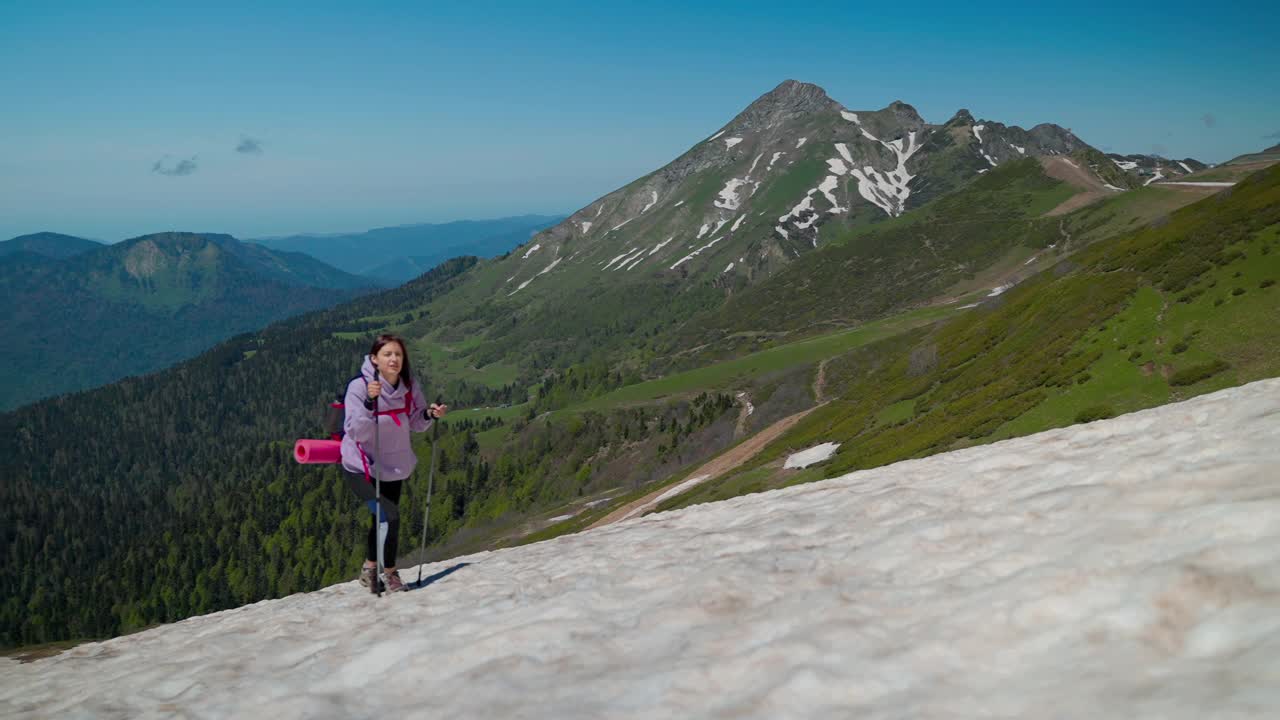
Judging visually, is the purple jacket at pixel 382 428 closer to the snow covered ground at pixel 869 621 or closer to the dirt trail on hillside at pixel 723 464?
the snow covered ground at pixel 869 621

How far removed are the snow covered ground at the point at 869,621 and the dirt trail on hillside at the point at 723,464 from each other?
2153 inches

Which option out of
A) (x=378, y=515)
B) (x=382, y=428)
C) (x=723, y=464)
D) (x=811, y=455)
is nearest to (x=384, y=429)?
(x=382, y=428)

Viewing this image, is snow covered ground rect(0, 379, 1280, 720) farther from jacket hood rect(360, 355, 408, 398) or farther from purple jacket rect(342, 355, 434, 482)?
jacket hood rect(360, 355, 408, 398)

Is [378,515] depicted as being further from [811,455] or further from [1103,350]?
[811,455]

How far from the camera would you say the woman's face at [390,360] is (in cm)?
1241

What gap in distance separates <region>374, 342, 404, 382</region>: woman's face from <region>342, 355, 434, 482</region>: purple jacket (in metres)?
0.13

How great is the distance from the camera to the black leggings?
42.8 feet

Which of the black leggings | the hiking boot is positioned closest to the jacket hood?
the black leggings

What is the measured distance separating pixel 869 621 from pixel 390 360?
8.94 meters

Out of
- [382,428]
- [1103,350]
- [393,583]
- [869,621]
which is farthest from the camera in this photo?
[1103,350]

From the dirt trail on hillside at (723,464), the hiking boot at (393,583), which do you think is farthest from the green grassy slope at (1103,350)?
the hiking boot at (393,583)

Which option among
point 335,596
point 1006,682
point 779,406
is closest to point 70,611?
point 779,406

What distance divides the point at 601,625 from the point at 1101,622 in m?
5.42

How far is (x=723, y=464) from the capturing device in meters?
75.0
